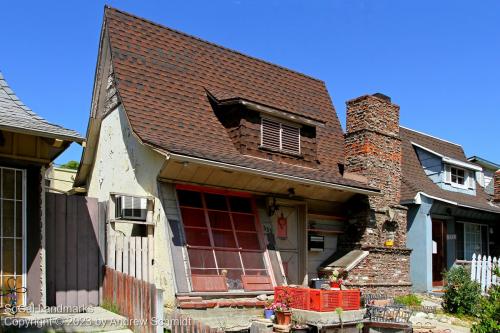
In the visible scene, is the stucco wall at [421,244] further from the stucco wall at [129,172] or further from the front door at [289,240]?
the stucco wall at [129,172]

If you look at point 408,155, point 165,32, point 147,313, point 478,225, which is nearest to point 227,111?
point 165,32

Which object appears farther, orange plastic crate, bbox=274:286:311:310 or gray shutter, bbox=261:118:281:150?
gray shutter, bbox=261:118:281:150

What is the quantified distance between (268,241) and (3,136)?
249 inches

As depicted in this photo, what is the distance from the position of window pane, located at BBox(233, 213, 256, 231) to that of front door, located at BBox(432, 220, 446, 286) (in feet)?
33.1

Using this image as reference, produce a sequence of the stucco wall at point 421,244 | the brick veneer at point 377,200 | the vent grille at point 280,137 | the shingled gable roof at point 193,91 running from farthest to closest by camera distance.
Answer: the stucco wall at point 421,244 < the brick veneer at point 377,200 < the vent grille at point 280,137 < the shingled gable roof at point 193,91

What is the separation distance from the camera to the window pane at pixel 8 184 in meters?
9.69

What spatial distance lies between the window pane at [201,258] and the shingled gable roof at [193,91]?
197cm

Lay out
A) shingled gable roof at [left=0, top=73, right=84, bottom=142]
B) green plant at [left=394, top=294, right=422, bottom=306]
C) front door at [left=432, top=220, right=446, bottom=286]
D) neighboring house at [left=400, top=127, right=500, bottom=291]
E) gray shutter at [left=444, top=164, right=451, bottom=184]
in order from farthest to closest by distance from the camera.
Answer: gray shutter at [left=444, top=164, right=451, bottom=184] → front door at [left=432, top=220, right=446, bottom=286] → neighboring house at [left=400, top=127, right=500, bottom=291] → green plant at [left=394, top=294, right=422, bottom=306] → shingled gable roof at [left=0, top=73, right=84, bottom=142]

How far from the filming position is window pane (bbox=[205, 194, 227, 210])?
12547 millimetres

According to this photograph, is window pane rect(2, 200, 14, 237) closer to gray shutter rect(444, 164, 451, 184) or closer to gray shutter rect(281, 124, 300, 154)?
gray shutter rect(281, 124, 300, 154)

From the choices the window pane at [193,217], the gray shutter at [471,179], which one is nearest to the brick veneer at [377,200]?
the window pane at [193,217]

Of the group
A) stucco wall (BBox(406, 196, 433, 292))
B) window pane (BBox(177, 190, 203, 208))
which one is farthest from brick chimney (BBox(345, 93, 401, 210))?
window pane (BBox(177, 190, 203, 208))

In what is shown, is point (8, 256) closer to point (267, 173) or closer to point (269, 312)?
point (269, 312)

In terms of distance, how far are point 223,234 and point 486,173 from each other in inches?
734
